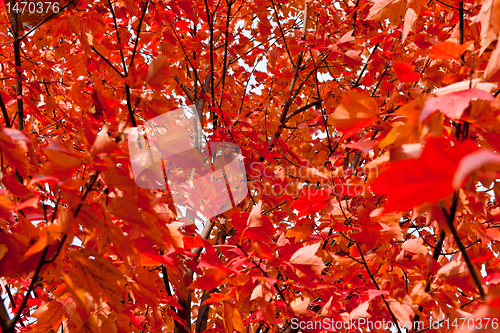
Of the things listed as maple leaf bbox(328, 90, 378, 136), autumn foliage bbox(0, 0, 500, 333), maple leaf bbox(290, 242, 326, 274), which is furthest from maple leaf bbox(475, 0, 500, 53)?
maple leaf bbox(290, 242, 326, 274)

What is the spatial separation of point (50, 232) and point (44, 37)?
1889 mm

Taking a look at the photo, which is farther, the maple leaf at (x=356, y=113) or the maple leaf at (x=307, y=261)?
the maple leaf at (x=307, y=261)

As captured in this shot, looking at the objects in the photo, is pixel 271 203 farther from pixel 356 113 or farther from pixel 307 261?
pixel 356 113

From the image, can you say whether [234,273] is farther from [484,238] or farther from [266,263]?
[484,238]

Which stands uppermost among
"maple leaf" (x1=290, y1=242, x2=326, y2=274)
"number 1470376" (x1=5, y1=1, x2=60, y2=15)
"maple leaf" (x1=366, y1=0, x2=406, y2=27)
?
"number 1470376" (x1=5, y1=1, x2=60, y2=15)

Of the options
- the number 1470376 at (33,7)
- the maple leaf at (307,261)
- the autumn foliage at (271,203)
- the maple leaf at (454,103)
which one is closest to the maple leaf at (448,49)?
the autumn foliage at (271,203)

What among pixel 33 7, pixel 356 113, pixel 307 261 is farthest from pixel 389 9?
pixel 33 7

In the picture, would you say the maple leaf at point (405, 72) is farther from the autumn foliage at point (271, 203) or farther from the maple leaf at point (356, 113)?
the maple leaf at point (356, 113)

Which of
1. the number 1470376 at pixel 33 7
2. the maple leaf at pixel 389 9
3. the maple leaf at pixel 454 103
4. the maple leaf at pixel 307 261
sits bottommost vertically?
the maple leaf at pixel 307 261

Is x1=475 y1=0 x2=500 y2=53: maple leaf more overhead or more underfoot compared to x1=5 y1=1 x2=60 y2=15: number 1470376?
more underfoot

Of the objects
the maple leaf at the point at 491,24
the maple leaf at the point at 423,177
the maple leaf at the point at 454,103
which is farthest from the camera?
the maple leaf at the point at 491,24

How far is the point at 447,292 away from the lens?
1044mm

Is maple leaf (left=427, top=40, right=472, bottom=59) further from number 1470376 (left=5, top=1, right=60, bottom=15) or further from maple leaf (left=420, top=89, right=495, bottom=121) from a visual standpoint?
number 1470376 (left=5, top=1, right=60, bottom=15)

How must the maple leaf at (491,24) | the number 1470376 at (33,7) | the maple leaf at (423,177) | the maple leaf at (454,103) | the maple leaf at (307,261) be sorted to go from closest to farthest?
the maple leaf at (423,177), the maple leaf at (454,103), the maple leaf at (491,24), the maple leaf at (307,261), the number 1470376 at (33,7)
